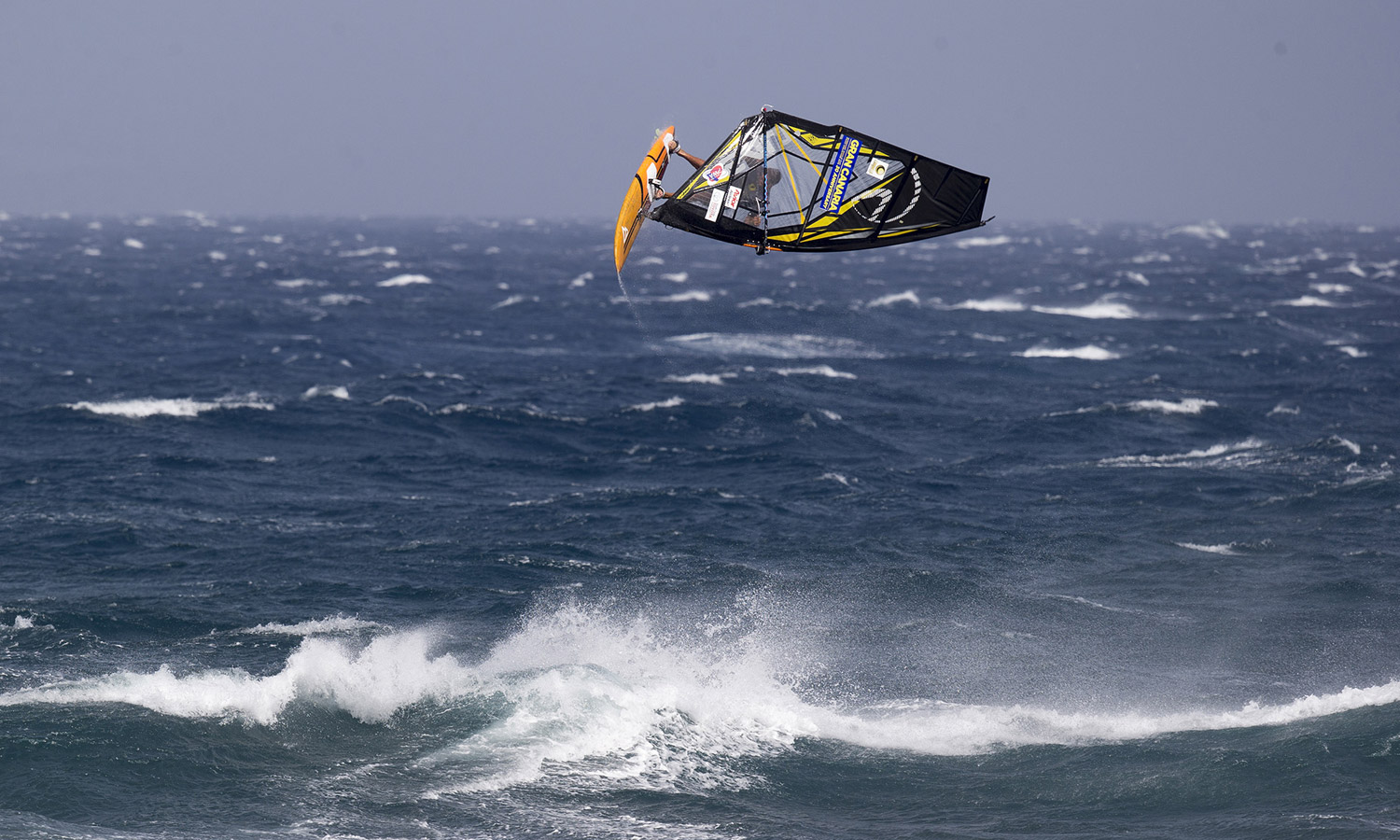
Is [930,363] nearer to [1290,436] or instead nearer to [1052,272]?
[1290,436]

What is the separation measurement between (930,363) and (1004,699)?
52753 mm

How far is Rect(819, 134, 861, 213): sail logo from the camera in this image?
2808 centimetres

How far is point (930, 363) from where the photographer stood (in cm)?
8450

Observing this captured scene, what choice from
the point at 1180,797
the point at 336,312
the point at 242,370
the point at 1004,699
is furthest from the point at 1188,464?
the point at 336,312

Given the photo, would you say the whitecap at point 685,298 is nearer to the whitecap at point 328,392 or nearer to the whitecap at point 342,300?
the whitecap at point 342,300

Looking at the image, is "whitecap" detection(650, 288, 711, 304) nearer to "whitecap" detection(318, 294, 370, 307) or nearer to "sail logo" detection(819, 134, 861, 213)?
"whitecap" detection(318, 294, 370, 307)

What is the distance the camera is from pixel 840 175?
92.9ft

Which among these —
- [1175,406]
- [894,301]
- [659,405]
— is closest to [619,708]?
[659,405]

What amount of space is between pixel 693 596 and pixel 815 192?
16193mm

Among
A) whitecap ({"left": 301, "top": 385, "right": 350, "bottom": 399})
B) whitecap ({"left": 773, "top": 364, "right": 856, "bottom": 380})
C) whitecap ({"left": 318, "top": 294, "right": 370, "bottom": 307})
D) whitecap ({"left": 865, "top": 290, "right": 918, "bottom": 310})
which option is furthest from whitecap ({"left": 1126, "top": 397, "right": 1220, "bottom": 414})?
whitecap ({"left": 318, "top": 294, "right": 370, "bottom": 307})

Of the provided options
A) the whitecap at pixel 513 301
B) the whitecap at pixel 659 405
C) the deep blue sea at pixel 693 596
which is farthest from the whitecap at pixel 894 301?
the whitecap at pixel 659 405

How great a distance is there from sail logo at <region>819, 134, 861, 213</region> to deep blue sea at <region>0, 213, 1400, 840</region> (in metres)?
12.9

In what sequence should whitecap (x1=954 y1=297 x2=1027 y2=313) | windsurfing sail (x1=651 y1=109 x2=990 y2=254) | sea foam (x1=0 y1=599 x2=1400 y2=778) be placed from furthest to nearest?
1. whitecap (x1=954 y1=297 x2=1027 y2=313)
2. sea foam (x1=0 y1=599 x2=1400 y2=778)
3. windsurfing sail (x1=651 y1=109 x2=990 y2=254)

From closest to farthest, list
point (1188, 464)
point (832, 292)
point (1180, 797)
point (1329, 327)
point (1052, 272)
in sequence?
1. point (1180, 797)
2. point (1188, 464)
3. point (1329, 327)
4. point (832, 292)
5. point (1052, 272)
